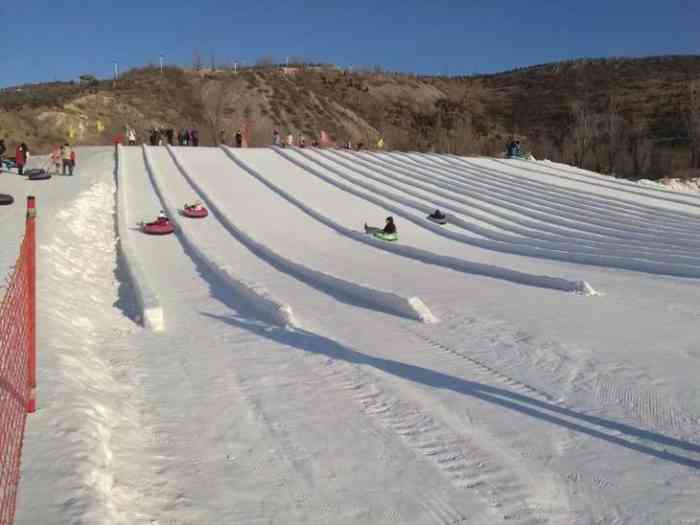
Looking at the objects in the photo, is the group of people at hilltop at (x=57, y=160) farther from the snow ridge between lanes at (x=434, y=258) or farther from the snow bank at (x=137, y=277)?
the snow ridge between lanes at (x=434, y=258)

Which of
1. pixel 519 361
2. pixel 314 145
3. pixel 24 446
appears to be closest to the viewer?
pixel 24 446

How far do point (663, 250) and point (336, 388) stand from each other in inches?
430

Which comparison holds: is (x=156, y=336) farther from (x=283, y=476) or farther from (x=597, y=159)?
(x=597, y=159)

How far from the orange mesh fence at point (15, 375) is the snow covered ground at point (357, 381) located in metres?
0.11

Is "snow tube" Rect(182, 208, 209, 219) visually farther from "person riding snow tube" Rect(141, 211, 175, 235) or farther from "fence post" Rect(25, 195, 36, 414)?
"fence post" Rect(25, 195, 36, 414)

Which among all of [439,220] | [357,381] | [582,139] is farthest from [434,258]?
[582,139]

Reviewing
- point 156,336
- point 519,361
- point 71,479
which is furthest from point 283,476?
point 156,336

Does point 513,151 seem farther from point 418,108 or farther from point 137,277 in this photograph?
point 418,108

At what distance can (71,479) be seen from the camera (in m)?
4.11

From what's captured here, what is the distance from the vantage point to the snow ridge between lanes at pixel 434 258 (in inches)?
422

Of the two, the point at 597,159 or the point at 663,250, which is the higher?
the point at 597,159

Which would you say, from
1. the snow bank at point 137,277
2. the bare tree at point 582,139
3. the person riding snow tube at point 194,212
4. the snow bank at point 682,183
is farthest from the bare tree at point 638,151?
the snow bank at point 137,277

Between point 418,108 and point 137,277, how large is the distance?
71.4 m

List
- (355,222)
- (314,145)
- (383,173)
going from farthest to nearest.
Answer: (314,145)
(383,173)
(355,222)
